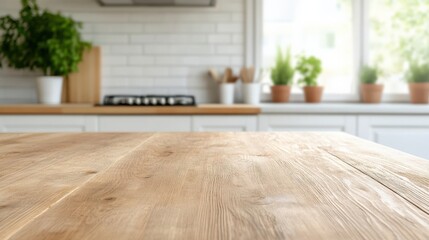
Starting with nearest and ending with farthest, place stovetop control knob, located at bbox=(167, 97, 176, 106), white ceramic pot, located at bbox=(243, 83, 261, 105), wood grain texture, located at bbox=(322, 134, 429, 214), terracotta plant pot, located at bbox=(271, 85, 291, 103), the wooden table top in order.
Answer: the wooden table top
wood grain texture, located at bbox=(322, 134, 429, 214)
stovetop control knob, located at bbox=(167, 97, 176, 106)
white ceramic pot, located at bbox=(243, 83, 261, 105)
terracotta plant pot, located at bbox=(271, 85, 291, 103)

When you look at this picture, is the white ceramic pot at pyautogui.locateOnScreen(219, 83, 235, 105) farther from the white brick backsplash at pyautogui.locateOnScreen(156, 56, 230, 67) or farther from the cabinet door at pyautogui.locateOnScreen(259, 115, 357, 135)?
the cabinet door at pyautogui.locateOnScreen(259, 115, 357, 135)

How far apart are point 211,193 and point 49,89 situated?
2838mm

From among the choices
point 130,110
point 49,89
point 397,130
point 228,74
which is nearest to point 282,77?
point 228,74

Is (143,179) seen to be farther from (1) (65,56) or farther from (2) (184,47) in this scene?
(2) (184,47)

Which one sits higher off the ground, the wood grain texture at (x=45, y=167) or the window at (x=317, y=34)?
the window at (x=317, y=34)

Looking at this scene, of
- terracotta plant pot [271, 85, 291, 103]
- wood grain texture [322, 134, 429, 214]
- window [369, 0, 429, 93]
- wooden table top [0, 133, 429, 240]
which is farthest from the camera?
window [369, 0, 429, 93]

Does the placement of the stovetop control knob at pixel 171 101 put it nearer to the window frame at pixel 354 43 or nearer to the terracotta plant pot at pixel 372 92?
the window frame at pixel 354 43

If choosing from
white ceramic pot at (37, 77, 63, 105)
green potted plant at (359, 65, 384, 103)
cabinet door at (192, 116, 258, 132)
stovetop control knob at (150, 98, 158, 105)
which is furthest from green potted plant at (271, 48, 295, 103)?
white ceramic pot at (37, 77, 63, 105)

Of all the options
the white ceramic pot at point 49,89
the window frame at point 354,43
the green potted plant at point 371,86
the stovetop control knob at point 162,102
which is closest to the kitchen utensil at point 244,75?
the window frame at point 354,43

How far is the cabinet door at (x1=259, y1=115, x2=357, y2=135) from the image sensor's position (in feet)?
9.38

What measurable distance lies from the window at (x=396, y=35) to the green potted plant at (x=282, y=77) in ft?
2.19

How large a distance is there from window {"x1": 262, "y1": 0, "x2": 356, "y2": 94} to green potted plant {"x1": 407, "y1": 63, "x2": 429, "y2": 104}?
0.46 m

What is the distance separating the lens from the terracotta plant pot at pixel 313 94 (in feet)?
11.2

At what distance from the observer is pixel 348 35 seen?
3.65 metres
